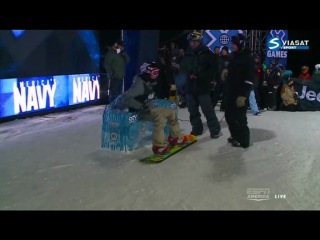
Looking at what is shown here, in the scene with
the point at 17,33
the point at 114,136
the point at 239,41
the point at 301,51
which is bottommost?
the point at 114,136

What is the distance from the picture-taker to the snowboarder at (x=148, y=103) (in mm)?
4539

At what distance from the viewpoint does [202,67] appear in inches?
211

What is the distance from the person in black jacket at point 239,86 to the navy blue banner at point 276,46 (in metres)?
7.33

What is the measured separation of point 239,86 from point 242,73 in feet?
0.58

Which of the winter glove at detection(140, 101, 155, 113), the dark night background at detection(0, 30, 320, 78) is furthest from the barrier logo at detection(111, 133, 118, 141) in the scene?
the dark night background at detection(0, 30, 320, 78)

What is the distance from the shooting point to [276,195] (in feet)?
11.2

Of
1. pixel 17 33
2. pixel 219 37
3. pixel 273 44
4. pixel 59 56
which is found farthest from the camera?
pixel 273 44

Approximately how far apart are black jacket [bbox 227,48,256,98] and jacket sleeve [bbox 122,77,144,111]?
1.27 m

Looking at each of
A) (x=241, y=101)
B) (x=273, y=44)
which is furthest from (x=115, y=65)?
(x=273, y=44)

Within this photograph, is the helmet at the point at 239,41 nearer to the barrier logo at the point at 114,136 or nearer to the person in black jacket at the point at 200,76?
the person in black jacket at the point at 200,76

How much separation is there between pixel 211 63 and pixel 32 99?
3709 millimetres

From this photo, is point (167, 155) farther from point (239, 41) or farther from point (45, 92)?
point (45, 92)

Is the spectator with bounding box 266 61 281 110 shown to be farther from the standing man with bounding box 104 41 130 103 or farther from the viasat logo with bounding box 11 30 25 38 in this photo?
the viasat logo with bounding box 11 30 25 38

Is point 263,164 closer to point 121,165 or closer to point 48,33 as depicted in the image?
point 121,165
